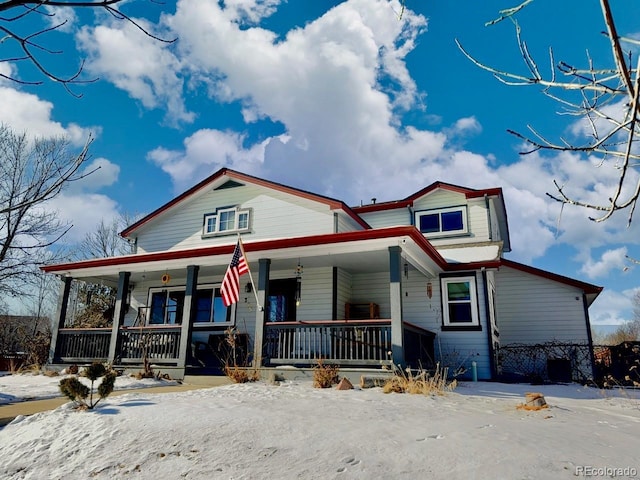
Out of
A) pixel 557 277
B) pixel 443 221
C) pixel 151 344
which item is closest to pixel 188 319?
pixel 151 344

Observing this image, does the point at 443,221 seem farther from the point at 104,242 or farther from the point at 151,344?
the point at 104,242

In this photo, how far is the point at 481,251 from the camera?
13.7m

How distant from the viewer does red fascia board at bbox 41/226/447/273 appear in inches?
384

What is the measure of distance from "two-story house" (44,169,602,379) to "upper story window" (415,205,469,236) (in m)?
0.04

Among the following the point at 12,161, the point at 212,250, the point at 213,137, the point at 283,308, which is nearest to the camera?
the point at 213,137

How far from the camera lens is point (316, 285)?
42.9ft

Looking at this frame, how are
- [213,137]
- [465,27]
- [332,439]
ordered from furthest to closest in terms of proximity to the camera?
[213,137], [332,439], [465,27]

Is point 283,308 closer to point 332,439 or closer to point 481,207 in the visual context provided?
point 481,207

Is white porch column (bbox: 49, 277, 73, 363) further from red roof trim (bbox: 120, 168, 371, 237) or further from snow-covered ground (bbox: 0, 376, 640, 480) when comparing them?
snow-covered ground (bbox: 0, 376, 640, 480)

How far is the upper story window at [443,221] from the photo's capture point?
580 inches

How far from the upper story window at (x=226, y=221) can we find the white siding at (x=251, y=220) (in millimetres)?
187

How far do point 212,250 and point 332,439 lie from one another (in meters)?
8.08

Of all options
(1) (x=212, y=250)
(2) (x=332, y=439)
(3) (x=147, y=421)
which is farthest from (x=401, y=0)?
(1) (x=212, y=250)

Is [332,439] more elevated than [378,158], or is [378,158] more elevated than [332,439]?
[378,158]
